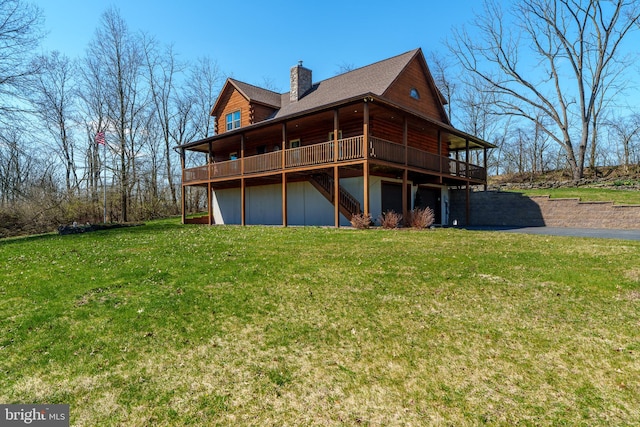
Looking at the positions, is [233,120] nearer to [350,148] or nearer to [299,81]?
[299,81]

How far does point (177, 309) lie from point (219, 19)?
15.9m

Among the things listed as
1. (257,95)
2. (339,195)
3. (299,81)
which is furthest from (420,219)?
(257,95)

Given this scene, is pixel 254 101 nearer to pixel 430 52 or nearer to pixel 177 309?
pixel 177 309

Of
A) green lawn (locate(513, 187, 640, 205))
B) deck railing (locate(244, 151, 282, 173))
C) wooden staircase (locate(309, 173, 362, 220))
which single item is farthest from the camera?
deck railing (locate(244, 151, 282, 173))

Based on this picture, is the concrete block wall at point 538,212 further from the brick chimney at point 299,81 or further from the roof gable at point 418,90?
the brick chimney at point 299,81

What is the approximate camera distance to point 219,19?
1669 cm

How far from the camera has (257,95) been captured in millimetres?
23672

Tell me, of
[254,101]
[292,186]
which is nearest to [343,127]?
[292,186]

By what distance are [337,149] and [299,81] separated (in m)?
9.97

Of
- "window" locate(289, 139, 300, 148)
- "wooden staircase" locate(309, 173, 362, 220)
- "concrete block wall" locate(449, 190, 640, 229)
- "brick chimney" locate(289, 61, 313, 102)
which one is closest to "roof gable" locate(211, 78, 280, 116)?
"brick chimney" locate(289, 61, 313, 102)

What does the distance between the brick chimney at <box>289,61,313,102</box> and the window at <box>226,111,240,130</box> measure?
3979 mm

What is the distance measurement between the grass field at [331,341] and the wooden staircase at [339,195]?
8112 millimetres

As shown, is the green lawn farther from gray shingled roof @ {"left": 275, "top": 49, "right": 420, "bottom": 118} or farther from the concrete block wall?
gray shingled roof @ {"left": 275, "top": 49, "right": 420, "bottom": 118}

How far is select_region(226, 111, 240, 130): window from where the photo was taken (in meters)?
24.0
